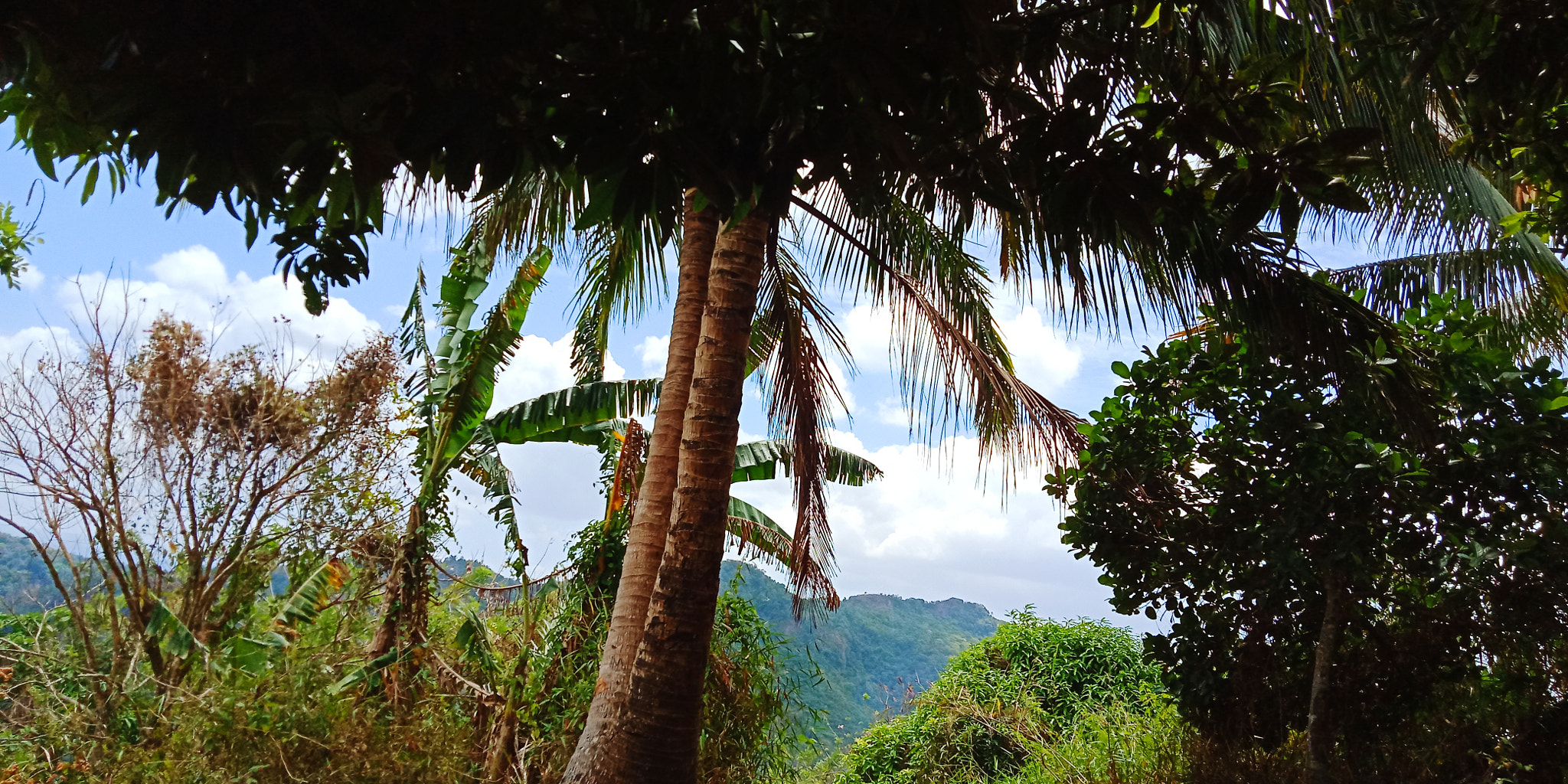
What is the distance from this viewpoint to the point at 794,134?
1.58 metres

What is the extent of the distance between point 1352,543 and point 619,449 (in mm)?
4917

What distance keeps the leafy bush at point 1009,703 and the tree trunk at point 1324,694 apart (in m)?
3.01

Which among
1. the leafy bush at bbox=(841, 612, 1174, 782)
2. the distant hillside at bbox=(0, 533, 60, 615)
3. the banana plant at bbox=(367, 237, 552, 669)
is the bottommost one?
the leafy bush at bbox=(841, 612, 1174, 782)

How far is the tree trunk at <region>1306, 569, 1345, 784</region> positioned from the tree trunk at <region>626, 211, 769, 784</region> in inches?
105

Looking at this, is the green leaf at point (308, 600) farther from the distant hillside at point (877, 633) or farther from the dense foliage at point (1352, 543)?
the distant hillside at point (877, 633)

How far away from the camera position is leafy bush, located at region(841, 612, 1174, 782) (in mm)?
7798

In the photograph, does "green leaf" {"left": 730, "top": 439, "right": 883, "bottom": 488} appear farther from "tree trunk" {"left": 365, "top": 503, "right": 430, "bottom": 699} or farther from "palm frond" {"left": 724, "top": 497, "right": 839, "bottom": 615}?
"tree trunk" {"left": 365, "top": 503, "right": 430, "bottom": 699}

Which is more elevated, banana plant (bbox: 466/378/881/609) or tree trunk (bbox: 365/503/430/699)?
banana plant (bbox: 466/378/881/609)

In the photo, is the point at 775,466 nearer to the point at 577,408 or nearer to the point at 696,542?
the point at 577,408

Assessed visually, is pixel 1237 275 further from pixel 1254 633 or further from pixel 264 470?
pixel 264 470

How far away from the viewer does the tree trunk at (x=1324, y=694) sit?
4.15 m

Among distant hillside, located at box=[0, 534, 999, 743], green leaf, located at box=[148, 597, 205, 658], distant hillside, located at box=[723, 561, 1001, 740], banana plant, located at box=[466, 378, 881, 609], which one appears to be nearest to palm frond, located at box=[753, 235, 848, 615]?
banana plant, located at box=[466, 378, 881, 609]

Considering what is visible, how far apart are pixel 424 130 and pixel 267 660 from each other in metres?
5.48


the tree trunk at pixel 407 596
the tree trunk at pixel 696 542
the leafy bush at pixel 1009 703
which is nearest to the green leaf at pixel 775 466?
the leafy bush at pixel 1009 703
